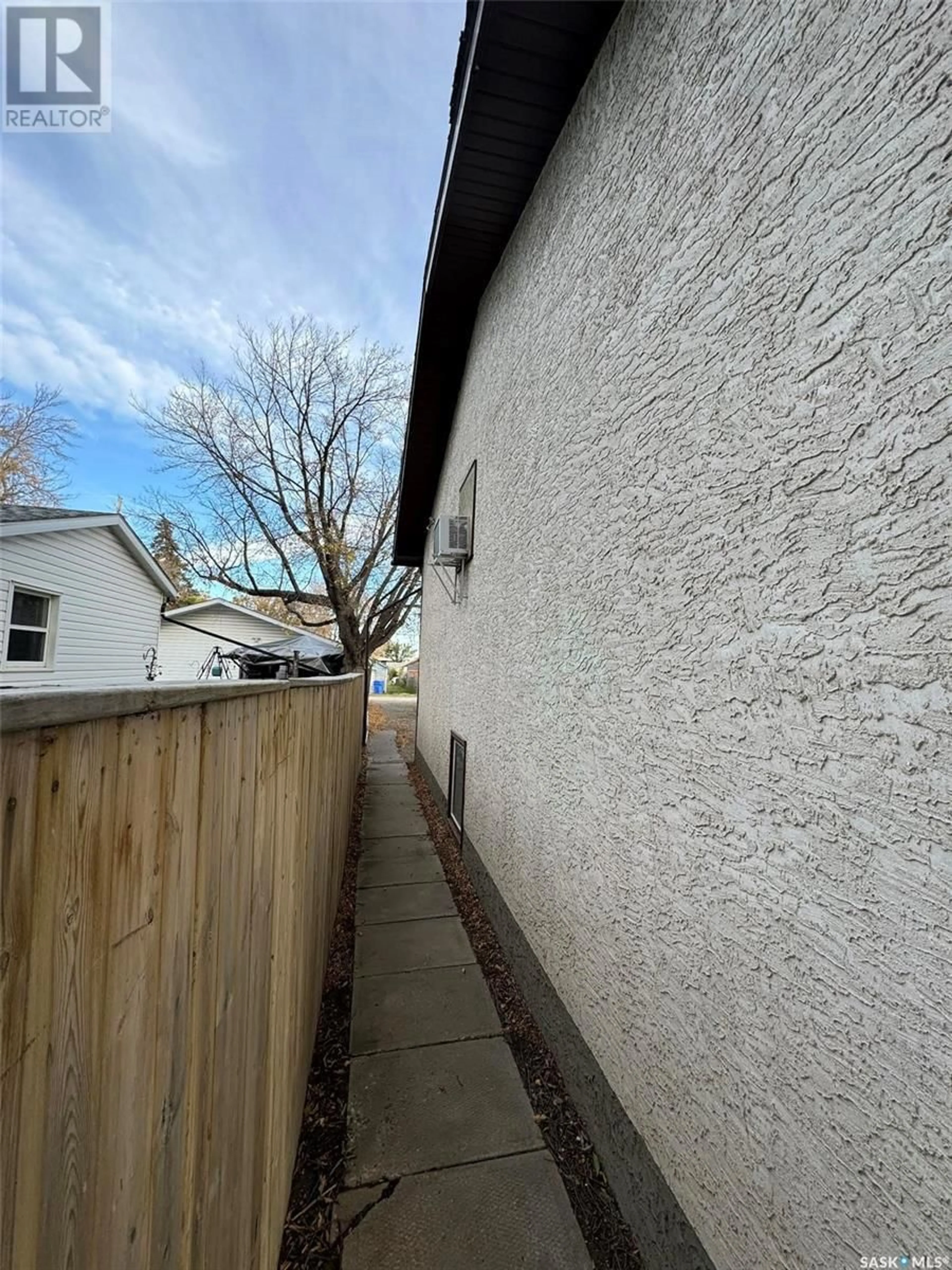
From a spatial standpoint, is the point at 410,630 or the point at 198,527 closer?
the point at 198,527

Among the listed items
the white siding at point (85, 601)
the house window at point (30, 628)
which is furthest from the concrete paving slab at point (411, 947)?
the house window at point (30, 628)

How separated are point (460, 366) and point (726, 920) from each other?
6.77m

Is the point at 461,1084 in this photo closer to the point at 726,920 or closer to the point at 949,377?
the point at 726,920

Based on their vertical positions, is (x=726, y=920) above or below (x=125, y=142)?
below

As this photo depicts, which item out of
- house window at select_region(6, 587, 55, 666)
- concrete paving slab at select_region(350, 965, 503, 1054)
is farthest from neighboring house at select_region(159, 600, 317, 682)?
concrete paving slab at select_region(350, 965, 503, 1054)

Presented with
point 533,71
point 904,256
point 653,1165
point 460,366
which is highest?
point 460,366

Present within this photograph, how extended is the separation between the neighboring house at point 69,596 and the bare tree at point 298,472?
434cm

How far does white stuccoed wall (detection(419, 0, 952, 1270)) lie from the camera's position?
1051 mm

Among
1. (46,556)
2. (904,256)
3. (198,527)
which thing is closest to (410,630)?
(198,527)

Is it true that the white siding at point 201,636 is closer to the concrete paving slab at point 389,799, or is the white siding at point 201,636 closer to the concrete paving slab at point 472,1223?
the concrete paving slab at point 389,799

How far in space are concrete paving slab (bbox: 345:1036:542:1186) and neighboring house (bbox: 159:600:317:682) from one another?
643 inches

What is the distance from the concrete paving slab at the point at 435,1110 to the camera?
2.21 metres

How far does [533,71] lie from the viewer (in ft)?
9.64

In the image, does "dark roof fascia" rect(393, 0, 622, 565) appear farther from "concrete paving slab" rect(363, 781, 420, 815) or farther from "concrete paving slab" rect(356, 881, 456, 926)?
"concrete paving slab" rect(363, 781, 420, 815)
